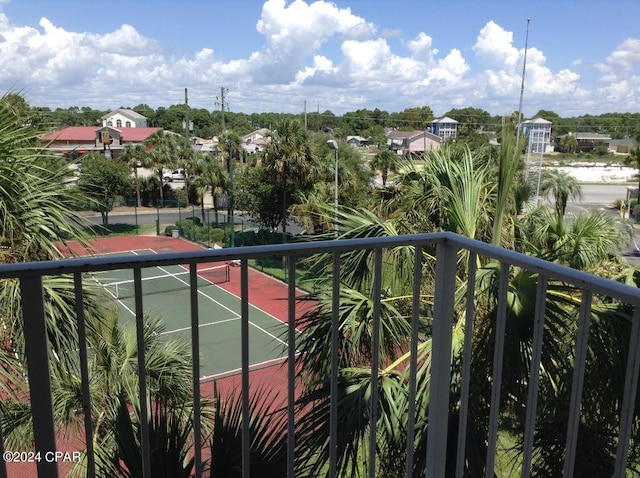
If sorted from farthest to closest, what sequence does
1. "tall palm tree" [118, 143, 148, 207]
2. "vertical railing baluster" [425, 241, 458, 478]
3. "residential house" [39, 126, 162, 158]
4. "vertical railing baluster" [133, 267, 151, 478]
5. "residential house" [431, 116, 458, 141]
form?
1. "residential house" [431, 116, 458, 141]
2. "residential house" [39, 126, 162, 158]
3. "tall palm tree" [118, 143, 148, 207]
4. "vertical railing baluster" [425, 241, 458, 478]
5. "vertical railing baluster" [133, 267, 151, 478]

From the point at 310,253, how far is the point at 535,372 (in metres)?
0.67

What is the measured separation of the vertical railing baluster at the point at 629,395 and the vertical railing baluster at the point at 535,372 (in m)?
0.21

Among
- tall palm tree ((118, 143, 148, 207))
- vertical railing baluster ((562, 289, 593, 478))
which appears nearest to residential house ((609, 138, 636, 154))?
tall palm tree ((118, 143, 148, 207))

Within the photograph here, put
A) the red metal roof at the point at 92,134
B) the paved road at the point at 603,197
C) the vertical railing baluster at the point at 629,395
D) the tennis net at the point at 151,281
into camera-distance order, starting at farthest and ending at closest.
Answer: the red metal roof at the point at 92,134 < the paved road at the point at 603,197 < the tennis net at the point at 151,281 < the vertical railing baluster at the point at 629,395

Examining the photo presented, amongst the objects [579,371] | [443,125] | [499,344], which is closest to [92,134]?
[443,125]

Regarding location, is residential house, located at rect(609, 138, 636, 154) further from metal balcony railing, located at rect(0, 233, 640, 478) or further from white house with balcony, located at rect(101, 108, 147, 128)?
metal balcony railing, located at rect(0, 233, 640, 478)

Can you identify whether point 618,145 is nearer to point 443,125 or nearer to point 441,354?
point 443,125

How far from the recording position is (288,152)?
2003 centimetres

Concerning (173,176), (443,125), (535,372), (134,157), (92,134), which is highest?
(443,125)

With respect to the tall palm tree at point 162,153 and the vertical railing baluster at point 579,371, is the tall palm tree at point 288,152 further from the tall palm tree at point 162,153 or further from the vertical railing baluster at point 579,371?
the vertical railing baluster at point 579,371

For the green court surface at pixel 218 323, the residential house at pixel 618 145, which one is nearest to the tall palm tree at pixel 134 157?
the green court surface at pixel 218 323

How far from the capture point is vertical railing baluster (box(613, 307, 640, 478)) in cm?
108

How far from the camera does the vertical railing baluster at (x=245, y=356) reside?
138cm

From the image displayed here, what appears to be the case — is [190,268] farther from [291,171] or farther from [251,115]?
[251,115]
